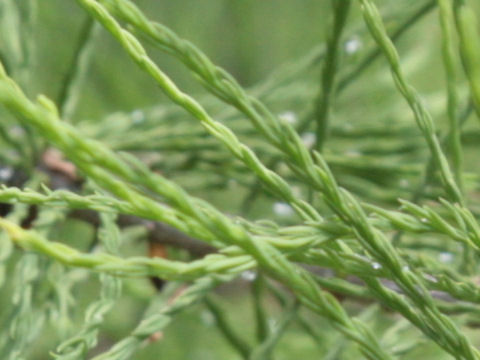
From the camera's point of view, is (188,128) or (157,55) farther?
(157,55)

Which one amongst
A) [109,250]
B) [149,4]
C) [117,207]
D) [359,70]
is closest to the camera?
[117,207]

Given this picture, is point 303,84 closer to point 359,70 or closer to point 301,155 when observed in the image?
point 359,70

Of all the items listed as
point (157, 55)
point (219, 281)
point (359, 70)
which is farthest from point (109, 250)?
point (157, 55)

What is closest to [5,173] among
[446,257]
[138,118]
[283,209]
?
[138,118]

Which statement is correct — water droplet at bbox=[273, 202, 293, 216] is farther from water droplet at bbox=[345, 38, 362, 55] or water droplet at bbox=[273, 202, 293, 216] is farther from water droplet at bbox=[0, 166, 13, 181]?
water droplet at bbox=[0, 166, 13, 181]

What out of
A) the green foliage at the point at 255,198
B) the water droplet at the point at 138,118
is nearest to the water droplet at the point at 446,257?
the green foliage at the point at 255,198

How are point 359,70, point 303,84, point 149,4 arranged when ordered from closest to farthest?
point 359,70 < point 303,84 < point 149,4

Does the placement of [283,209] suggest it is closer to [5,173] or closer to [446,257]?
[446,257]

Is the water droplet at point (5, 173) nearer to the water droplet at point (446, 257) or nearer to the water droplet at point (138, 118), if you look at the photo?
the water droplet at point (138, 118)
